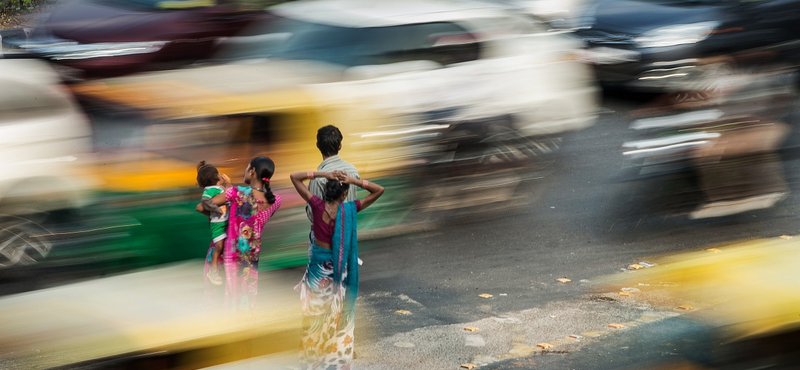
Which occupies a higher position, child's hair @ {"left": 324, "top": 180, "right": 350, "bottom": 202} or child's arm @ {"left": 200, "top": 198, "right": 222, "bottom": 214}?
child's hair @ {"left": 324, "top": 180, "right": 350, "bottom": 202}

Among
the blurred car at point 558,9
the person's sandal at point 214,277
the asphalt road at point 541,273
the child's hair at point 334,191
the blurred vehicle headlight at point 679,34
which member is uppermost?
the child's hair at point 334,191

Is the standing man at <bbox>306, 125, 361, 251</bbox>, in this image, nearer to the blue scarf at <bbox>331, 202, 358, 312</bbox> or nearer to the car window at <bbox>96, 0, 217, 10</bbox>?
the blue scarf at <bbox>331, 202, 358, 312</bbox>

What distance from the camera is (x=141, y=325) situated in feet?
20.0

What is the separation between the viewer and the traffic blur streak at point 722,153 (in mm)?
9766

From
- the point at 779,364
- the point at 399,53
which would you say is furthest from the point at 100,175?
the point at 779,364

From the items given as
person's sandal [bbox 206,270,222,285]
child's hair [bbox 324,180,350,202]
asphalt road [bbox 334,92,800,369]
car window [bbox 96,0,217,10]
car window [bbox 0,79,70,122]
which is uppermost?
car window [bbox 96,0,217,10]

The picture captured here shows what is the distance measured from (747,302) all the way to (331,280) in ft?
8.07

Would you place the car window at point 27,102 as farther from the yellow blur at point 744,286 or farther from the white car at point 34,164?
the yellow blur at point 744,286

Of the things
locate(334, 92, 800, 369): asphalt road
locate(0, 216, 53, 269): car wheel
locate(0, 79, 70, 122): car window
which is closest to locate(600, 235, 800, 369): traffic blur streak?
locate(334, 92, 800, 369): asphalt road

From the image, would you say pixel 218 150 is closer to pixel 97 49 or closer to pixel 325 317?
pixel 325 317

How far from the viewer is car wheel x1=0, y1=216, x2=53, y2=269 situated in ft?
25.6

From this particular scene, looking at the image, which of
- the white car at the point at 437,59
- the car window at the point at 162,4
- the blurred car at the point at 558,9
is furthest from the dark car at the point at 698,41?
the car window at the point at 162,4

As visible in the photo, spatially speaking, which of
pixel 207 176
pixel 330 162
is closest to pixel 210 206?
pixel 207 176

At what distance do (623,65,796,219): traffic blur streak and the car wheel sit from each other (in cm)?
555
